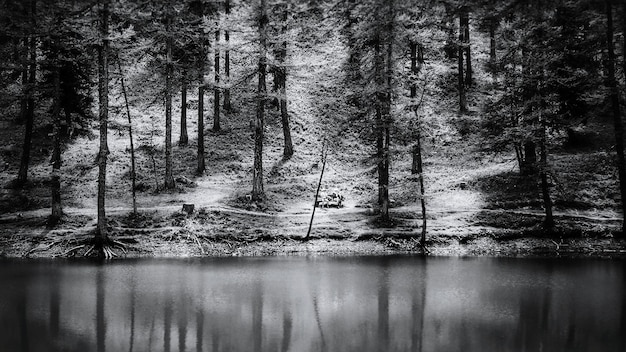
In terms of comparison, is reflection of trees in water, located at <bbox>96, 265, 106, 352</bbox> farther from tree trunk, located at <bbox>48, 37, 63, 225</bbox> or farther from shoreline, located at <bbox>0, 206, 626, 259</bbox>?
tree trunk, located at <bbox>48, 37, 63, 225</bbox>

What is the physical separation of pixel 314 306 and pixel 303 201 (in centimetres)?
1487

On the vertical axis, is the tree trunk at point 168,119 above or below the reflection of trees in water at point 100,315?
above

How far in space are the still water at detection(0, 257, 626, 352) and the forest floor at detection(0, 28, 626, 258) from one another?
3.17m

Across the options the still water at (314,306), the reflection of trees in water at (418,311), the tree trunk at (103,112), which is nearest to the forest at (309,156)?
the tree trunk at (103,112)

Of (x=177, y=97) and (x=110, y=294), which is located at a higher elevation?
(x=177, y=97)

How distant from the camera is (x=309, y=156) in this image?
34.0 metres

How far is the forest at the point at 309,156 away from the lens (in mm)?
22969

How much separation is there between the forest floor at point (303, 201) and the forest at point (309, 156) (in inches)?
4.2

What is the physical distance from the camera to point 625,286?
603 inches

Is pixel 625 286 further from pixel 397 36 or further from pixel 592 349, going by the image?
pixel 397 36

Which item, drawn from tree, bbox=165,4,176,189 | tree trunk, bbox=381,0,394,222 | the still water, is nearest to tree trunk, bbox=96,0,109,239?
the still water

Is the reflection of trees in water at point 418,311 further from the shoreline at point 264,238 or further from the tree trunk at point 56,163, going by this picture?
the tree trunk at point 56,163

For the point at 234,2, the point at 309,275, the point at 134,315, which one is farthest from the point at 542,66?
the point at 234,2

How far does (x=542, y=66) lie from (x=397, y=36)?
7268 millimetres
